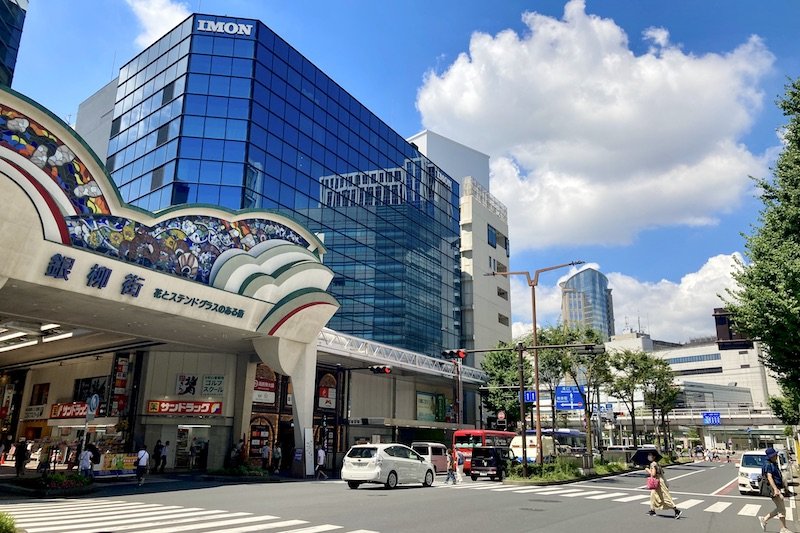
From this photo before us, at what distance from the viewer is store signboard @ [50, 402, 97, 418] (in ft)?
115

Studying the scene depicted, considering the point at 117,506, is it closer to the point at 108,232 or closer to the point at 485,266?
the point at 108,232

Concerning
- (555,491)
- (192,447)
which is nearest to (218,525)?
(555,491)

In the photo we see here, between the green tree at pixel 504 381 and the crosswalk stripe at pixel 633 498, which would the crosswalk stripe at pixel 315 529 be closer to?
the crosswalk stripe at pixel 633 498

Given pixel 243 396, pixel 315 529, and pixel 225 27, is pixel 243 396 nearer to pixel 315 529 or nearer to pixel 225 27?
pixel 315 529

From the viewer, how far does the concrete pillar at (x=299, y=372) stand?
95.1 feet

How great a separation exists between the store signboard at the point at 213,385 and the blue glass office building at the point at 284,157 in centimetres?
1244

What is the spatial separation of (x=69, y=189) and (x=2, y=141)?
251cm

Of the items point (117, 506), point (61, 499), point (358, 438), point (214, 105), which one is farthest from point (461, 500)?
→ point (214, 105)

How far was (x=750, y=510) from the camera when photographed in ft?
57.9

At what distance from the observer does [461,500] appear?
17766 mm

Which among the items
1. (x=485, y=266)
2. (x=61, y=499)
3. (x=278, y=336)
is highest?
(x=485, y=266)

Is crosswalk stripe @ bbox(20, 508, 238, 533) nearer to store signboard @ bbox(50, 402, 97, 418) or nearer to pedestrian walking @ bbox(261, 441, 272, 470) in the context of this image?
pedestrian walking @ bbox(261, 441, 272, 470)

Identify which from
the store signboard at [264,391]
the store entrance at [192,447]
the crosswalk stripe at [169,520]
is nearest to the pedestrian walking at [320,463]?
the store signboard at [264,391]

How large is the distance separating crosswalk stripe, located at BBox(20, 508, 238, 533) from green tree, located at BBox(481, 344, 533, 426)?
39.5 m
